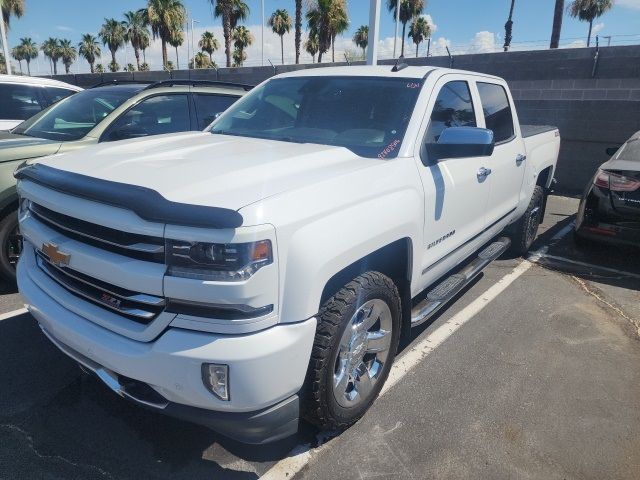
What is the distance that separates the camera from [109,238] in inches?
80.7

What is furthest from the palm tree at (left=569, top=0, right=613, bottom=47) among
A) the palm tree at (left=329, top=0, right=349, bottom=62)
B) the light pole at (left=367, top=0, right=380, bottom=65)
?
the light pole at (left=367, top=0, right=380, bottom=65)

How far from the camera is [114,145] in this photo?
2955mm

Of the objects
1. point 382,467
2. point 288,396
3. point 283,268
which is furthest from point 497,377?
point 283,268

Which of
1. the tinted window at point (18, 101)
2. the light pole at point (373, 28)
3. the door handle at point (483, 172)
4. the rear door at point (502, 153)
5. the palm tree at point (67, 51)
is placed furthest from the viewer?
the palm tree at point (67, 51)

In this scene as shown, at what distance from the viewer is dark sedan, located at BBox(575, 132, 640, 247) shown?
511cm

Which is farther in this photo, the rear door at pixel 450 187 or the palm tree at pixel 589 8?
the palm tree at pixel 589 8

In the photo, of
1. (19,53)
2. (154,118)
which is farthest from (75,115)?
(19,53)

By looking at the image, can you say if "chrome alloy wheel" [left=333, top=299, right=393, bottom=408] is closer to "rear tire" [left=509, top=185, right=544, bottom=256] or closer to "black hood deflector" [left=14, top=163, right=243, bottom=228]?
"black hood deflector" [left=14, top=163, right=243, bottom=228]

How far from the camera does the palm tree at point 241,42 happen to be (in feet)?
Result: 173

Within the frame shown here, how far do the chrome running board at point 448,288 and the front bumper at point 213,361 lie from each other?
129 centimetres

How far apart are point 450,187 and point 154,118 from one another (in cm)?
341

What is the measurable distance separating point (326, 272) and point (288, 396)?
0.57 m

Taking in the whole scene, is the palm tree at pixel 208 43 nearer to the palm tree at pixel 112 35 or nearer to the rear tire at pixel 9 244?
the palm tree at pixel 112 35

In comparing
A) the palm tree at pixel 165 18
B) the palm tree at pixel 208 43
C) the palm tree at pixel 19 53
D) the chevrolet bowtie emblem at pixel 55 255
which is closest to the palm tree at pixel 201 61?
the palm tree at pixel 208 43
